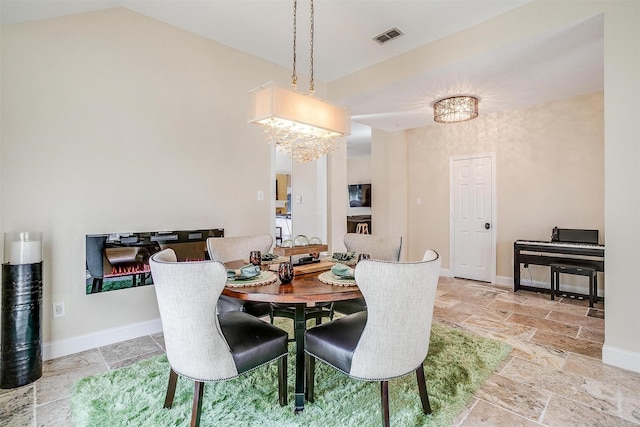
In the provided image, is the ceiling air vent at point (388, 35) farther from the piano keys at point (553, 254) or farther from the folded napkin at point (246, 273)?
the piano keys at point (553, 254)

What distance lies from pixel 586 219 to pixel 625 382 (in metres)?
2.63

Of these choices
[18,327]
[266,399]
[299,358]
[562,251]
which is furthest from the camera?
[562,251]

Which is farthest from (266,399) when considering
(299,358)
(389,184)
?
(389,184)

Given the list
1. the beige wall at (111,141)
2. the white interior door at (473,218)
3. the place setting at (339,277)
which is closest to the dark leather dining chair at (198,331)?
the place setting at (339,277)

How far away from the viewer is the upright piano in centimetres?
380

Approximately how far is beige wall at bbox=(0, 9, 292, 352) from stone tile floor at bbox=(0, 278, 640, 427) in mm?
418

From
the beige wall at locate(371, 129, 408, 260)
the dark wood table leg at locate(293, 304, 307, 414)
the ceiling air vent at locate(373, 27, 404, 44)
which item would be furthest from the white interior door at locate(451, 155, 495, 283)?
the dark wood table leg at locate(293, 304, 307, 414)

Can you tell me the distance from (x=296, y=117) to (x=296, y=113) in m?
0.03

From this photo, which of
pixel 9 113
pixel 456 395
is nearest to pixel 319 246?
pixel 456 395

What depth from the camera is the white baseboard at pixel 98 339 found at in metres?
2.48

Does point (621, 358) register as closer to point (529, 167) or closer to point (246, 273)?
point (246, 273)

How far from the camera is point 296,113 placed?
6.96 feet

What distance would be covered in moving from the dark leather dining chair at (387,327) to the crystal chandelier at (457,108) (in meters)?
3.05

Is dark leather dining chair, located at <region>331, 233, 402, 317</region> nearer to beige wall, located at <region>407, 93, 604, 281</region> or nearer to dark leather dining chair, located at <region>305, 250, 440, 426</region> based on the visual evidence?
dark leather dining chair, located at <region>305, 250, 440, 426</region>
